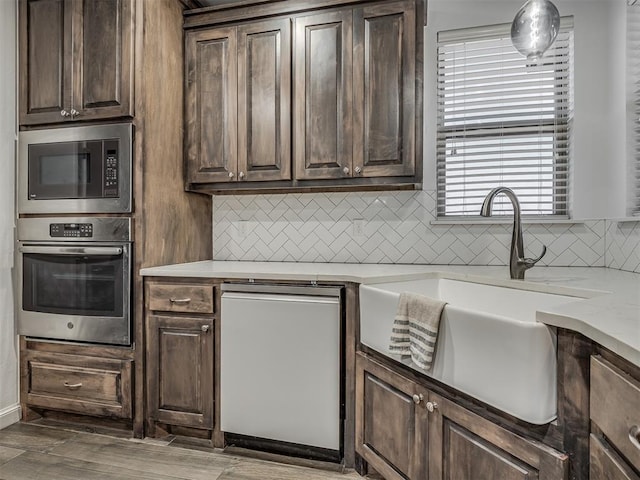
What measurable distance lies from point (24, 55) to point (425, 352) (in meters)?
2.71

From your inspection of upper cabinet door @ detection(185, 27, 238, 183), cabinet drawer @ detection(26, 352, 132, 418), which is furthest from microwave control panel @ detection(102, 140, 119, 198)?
cabinet drawer @ detection(26, 352, 132, 418)

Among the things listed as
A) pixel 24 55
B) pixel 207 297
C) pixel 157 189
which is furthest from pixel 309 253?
pixel 24 55

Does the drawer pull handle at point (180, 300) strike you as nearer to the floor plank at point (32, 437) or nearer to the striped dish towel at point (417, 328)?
the floor plank at point (32, 437)

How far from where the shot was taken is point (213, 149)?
2.55m

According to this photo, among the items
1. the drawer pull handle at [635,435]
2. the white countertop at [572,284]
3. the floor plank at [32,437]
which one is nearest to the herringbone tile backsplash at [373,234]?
the white countertop at [572,284]

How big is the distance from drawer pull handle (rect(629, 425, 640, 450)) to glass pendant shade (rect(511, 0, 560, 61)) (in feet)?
3.90

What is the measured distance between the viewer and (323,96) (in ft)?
7.83

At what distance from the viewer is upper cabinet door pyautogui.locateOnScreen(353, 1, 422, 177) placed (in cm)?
226

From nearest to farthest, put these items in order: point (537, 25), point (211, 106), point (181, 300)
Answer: point (537, 25) < point (181, 300) < point (211, 106)

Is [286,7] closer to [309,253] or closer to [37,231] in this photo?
[309,253]

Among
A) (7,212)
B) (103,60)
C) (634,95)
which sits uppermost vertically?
(103,60)

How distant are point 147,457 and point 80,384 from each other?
0.58m

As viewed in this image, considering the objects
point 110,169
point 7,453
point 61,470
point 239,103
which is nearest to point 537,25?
point 239,103

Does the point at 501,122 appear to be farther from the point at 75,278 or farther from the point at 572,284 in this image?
the point at 75,278
